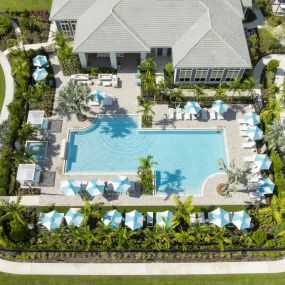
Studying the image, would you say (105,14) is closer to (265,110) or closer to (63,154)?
(63,154)

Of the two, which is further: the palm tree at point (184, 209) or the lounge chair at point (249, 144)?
the lounge chair at point (249, 144)

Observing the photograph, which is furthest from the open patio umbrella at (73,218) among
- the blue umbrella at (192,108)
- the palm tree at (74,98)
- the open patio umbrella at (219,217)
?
the blue umbrella at (192,108)

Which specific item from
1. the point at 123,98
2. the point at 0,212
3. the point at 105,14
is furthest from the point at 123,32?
the point at 0,212

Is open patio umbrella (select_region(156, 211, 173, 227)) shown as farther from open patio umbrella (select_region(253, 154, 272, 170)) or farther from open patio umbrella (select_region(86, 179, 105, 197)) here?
open patio umbrella (select_region(253, 154, 272, 170))

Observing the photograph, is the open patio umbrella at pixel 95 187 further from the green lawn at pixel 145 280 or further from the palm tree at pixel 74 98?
the palm tree at pixel 74 98

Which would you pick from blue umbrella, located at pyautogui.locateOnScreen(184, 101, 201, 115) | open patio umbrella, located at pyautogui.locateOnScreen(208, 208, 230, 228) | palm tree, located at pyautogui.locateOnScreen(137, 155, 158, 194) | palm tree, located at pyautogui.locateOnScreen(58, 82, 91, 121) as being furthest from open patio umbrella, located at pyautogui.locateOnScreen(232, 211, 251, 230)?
palm tree, located at pyautogui.locateOnScreen(58, 82, 91, 121)

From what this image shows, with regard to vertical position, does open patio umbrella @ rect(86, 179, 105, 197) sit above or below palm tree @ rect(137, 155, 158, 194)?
below

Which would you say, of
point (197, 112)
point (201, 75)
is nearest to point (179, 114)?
point (197, 112)
